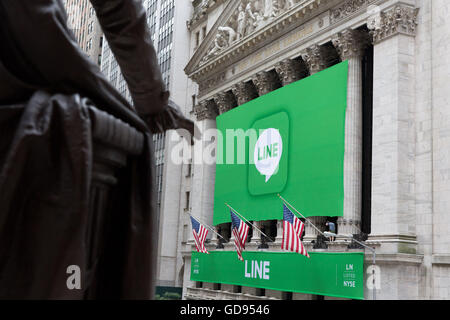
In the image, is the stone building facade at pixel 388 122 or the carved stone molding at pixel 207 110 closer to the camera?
the stone building facade at pixel 388 122

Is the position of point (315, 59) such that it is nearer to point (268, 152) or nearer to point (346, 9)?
point (346, 9)

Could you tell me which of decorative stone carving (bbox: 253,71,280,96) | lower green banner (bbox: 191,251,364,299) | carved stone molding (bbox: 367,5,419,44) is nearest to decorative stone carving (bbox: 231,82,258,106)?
decorative stone carving (bbox: 253,71,280,96)

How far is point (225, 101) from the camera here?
48188 mm

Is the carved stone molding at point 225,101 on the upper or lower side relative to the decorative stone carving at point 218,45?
lower

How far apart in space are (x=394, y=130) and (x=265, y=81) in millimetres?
14924

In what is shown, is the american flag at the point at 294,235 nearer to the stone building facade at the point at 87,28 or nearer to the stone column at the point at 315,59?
the stone column at the point at 315,59

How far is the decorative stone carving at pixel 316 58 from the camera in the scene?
1390 inches

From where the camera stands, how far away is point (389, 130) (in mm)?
28484

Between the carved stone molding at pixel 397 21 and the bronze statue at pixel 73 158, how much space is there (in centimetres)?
2723

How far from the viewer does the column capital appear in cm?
3241

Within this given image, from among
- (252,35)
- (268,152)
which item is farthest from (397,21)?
(252,35)

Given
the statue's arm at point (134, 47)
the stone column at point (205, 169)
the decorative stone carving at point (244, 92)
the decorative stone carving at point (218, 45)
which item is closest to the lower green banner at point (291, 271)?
the stone column at point (205, 169)
